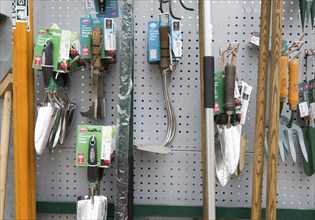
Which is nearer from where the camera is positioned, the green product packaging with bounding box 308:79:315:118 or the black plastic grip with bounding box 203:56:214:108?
the black plastic grip with bounding box 203:56:214:108

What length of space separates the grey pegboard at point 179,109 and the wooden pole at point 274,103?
0.48ft

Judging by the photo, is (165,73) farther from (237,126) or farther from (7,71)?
(7,71)

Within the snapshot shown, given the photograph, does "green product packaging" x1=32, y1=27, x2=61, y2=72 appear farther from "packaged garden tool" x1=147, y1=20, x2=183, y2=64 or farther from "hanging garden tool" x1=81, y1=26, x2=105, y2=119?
"packaged garden tool" x1=147, y1=20, x2=183, y2=64

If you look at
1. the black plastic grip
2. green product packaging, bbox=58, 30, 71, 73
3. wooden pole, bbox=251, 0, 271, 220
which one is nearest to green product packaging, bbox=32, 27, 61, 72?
green product packaging, bbox=58, 30, 71, 73

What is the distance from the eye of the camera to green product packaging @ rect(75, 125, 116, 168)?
81 cm

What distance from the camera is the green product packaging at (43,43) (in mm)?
817

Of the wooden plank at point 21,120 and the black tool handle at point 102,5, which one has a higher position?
the black tool handle at point 102,5

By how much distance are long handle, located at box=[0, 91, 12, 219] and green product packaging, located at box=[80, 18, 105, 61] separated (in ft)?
0.81

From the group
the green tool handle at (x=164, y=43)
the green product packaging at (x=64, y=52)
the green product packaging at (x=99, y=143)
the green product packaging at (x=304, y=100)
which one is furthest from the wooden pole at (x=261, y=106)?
the green product packaging at (x=64, y=52)

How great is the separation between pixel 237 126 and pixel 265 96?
0.35 feet

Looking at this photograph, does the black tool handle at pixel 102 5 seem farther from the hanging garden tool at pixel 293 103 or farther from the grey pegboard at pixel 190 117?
the hanging garden tool at pixel 293 103

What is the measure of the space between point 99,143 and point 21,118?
22 cm

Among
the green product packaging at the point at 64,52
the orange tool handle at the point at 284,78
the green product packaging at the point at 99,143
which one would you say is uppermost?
the green product packaging at the point at 64,52

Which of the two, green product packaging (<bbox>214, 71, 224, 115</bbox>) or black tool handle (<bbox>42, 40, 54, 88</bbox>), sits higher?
black tool handle (<bbox>42, 40, 54, 88</bbox>)
